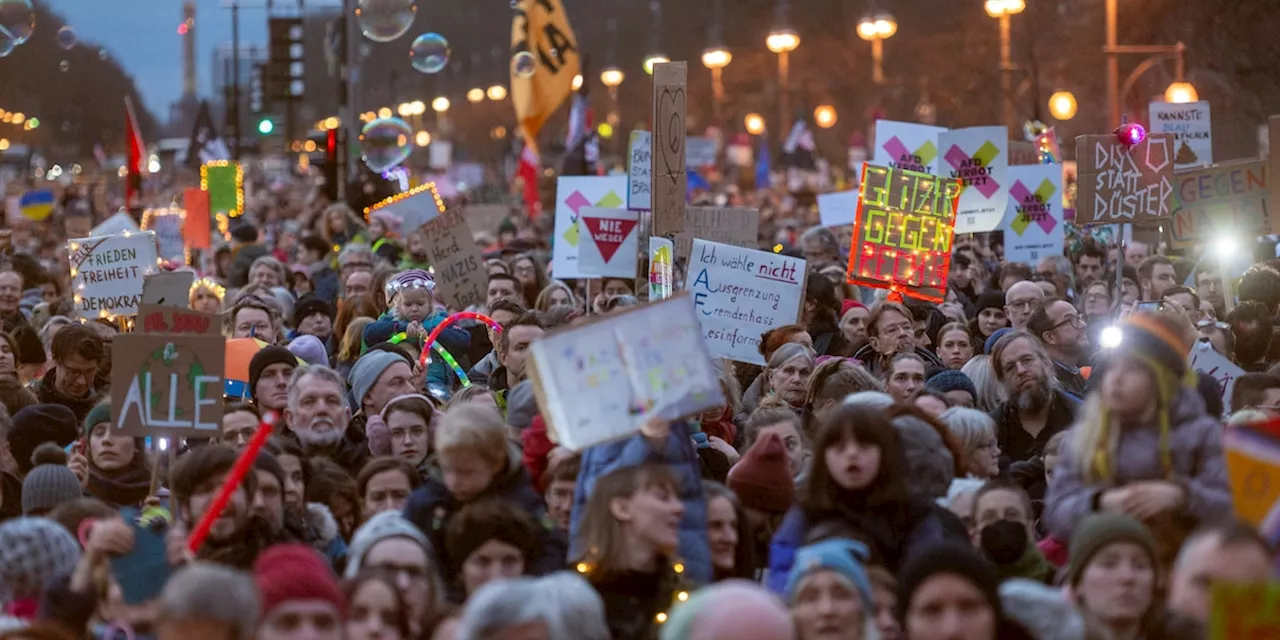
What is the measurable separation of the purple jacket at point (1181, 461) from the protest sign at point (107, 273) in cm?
822

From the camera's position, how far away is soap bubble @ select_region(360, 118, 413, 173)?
19359 millimetres

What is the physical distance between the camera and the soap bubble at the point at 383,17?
775 inches

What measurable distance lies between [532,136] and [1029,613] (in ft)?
59.9

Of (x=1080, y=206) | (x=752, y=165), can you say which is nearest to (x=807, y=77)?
(x=752, y=165)

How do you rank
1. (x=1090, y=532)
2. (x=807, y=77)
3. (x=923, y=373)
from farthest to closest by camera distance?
(x=807, y=77) → (x=923, y=373) → (x=1090, y=532)

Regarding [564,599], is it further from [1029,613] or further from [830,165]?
[830,165]

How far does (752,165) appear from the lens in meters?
71.0

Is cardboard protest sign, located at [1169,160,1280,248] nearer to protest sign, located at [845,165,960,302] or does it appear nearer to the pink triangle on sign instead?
protest sign, located at [845,165,960,302]

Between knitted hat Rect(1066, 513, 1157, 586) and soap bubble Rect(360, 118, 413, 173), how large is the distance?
14.0m

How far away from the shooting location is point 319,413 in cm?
878

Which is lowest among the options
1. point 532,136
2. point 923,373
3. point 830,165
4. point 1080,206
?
point 923,373

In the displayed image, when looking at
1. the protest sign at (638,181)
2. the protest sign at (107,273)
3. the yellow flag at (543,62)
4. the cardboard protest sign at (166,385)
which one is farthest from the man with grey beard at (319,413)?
the yellow flag at (543,62)

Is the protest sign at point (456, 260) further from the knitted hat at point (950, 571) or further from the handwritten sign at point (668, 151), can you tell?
the knitted hat at point (950, 571)

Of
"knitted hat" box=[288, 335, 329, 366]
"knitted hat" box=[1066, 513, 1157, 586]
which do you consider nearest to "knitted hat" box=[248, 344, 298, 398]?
"knitted hat" box=[288, 335, 329, 366]
